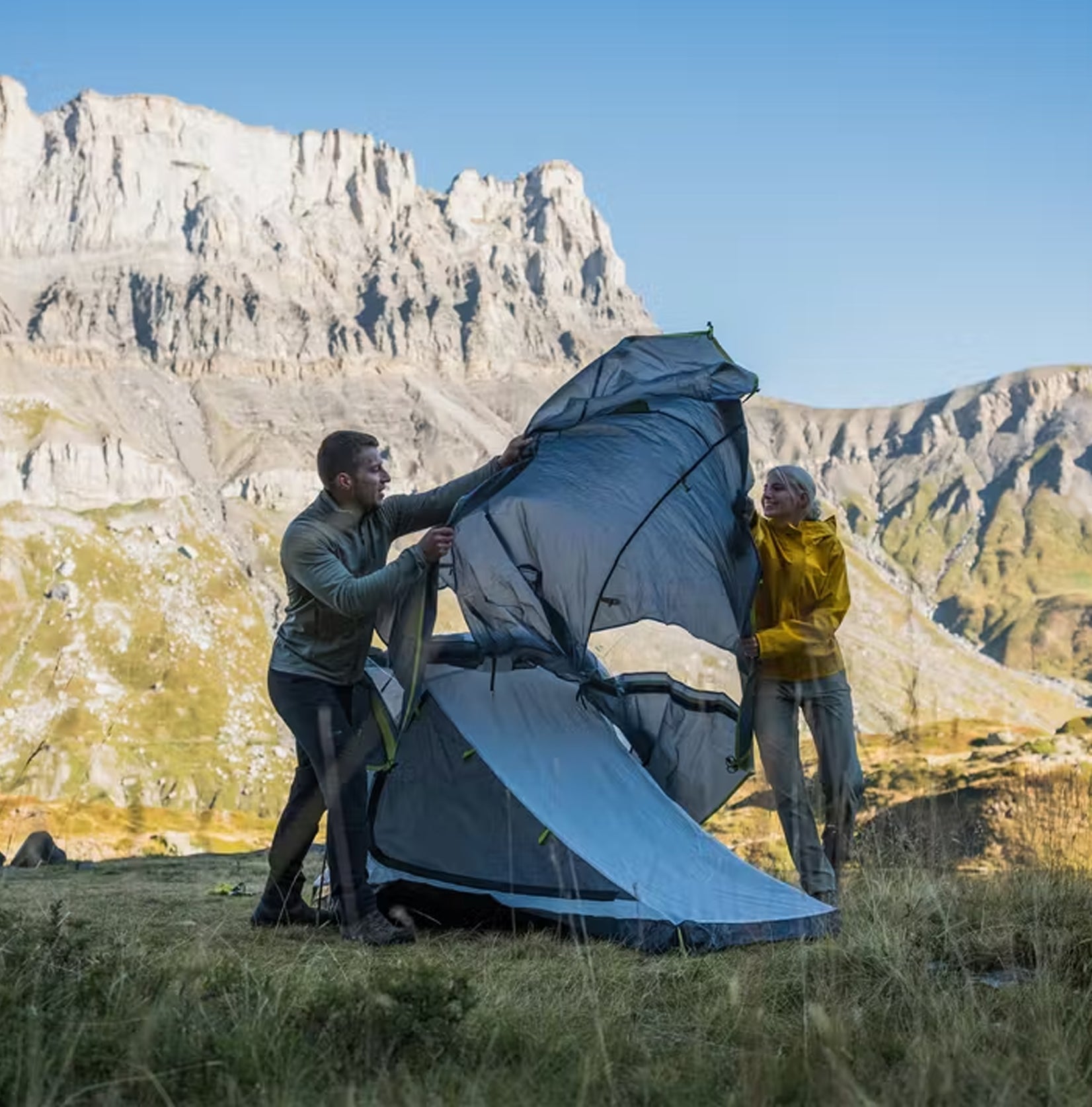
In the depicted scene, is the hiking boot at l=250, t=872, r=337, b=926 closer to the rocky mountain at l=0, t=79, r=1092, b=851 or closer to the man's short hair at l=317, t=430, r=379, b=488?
the man's short hair at l=317, t=430, r=379, b=488

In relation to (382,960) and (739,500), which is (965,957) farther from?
(739,500)

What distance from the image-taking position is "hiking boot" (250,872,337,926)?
6484mm

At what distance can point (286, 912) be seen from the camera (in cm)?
652

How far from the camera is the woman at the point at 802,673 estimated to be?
21.5ft

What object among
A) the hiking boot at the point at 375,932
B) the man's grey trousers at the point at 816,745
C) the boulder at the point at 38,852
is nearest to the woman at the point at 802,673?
the man's grey trousers at the point at 816,745

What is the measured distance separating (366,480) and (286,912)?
7.45 feet

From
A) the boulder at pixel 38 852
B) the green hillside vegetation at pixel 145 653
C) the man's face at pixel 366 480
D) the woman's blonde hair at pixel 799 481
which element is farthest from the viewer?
the green hillside vegetation at pixel 145 653

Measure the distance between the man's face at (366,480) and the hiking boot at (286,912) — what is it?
6.66 feet

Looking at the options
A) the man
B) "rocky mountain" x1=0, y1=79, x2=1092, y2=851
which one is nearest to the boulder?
the man

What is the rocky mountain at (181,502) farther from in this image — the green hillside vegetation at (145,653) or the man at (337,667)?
the man at (337,667)

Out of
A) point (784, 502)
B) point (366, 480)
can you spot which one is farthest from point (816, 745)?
point (366, 480)

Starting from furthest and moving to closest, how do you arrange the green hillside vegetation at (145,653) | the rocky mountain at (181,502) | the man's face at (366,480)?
1. the rocky mountain at (181,502)
2. the green hillside vegetation at (145,653)
3. the man's face at (366,480)

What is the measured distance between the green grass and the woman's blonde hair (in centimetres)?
238

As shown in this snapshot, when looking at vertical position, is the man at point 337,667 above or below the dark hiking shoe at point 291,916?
above
